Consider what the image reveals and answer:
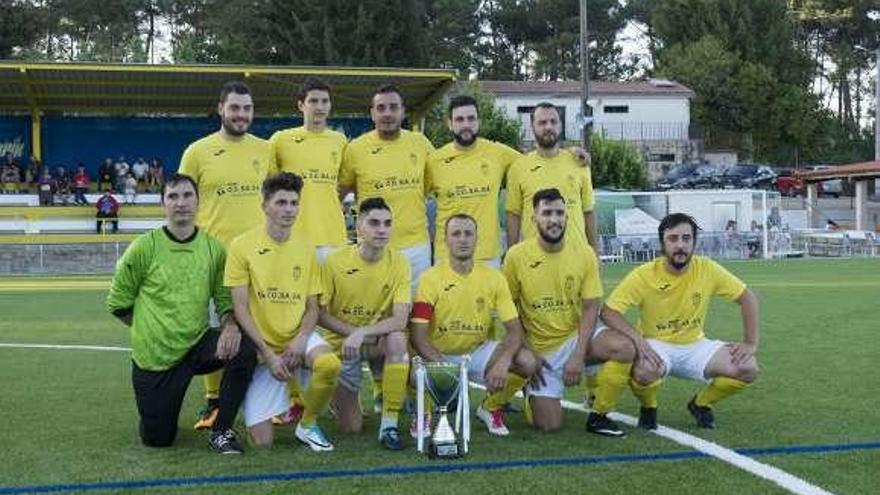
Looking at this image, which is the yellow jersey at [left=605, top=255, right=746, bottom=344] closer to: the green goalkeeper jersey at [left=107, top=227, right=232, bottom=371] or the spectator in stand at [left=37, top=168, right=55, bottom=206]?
the green goalkeeper jersey at [left=107, top=227, right=232, bottom=371]

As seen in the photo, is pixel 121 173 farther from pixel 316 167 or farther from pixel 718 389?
pixel 718 389

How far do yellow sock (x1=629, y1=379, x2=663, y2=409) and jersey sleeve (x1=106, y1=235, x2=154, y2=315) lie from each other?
283 centimetres

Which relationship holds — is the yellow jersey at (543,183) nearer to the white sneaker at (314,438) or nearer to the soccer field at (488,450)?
the soccer field at (488,450)

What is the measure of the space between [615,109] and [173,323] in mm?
51248

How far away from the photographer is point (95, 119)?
1339 inches

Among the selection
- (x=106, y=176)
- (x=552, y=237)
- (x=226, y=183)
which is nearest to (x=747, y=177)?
(x=106, y=176)

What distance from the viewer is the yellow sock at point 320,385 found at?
5.71 m

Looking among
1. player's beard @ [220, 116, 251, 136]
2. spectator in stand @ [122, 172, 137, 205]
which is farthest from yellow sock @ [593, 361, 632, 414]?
spectator in stand @ [122, 172, 137, 205]

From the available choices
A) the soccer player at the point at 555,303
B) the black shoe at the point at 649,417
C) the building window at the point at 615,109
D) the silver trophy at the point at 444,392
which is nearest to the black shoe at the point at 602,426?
the soccer player at the point at 555,303

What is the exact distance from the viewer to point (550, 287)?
20.5 ft

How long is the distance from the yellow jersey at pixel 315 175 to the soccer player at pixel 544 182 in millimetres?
1187

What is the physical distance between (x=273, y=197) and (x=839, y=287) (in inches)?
527

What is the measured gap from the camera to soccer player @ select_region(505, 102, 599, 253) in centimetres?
704

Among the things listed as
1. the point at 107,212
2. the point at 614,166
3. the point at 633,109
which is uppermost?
the point at 633,109
